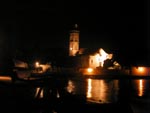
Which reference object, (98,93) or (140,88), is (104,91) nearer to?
(98,93)

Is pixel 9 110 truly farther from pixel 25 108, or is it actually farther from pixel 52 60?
pixel 52 60

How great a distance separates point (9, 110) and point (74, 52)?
58.5m

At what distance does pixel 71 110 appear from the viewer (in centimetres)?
1534

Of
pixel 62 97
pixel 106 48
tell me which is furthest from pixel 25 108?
pixel 106 48

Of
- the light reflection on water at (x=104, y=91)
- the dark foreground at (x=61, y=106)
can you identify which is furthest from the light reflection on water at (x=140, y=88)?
the dark foreground at (x=61, y=106)

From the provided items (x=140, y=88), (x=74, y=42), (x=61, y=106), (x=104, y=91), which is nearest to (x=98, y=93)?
(x=104, y=91)

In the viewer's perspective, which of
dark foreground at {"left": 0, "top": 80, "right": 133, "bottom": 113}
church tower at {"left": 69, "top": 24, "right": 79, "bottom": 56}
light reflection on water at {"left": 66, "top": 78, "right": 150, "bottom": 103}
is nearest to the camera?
dark foreground at {"left": 0, "top": 80, "right": 133, "bottom": 113}

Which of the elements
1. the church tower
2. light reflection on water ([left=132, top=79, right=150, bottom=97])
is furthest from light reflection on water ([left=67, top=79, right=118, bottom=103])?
the church tower

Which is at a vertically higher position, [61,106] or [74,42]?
[74,42]

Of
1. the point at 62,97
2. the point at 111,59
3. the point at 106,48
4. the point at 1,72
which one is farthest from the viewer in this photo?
the point at 106,48

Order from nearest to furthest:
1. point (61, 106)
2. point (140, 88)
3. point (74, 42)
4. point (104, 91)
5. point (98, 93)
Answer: point (61, 106), point (98, 93), point (104, 91), point (140, 88), point (74, 42)

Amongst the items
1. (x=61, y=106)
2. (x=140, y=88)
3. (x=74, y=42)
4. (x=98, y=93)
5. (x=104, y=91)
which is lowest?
(x=61, y=106)

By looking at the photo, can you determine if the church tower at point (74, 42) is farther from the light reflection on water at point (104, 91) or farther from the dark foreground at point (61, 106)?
the dark foreground at point (61, 106)

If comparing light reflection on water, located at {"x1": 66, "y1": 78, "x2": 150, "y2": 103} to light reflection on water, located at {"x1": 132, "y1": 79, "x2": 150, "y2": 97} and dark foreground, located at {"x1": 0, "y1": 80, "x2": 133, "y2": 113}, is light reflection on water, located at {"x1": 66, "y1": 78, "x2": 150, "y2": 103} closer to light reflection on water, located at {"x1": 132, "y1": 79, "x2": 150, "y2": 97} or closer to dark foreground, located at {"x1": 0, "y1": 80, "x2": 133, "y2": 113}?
light reflection on water, located at {"x1": 132, "y1": 79, "x2": 150, "y2": 97}
